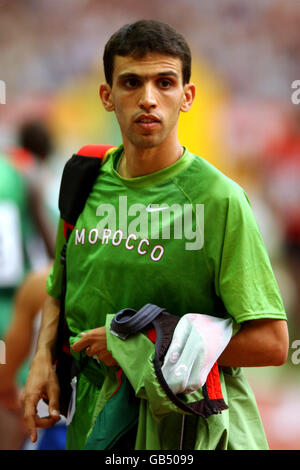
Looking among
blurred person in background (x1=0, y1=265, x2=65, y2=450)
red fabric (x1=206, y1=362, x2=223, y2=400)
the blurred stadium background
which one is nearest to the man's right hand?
red fabric (x1=206, y1=362, x2=223, y2=400)

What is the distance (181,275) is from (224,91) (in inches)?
68.2

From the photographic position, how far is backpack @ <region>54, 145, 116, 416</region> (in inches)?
71.0

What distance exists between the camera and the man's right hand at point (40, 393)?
1.76 meters

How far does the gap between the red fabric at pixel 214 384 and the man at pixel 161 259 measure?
5cm

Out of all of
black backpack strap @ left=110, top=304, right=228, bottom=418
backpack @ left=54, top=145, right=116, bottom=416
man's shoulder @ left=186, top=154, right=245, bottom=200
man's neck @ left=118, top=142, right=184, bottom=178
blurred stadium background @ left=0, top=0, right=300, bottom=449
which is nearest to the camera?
black backpack strap @ left=110, top=304, right=228, bottom=418

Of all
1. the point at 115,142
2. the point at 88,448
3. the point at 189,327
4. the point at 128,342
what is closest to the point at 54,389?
the point at 88,448

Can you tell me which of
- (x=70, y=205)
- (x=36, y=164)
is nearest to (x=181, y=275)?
(x=70, y=205)

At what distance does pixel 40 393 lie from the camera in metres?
1.79

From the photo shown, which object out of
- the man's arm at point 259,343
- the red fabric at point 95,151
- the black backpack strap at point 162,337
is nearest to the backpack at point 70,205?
the red fabric at point 95,151

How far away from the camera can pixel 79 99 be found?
313 cm

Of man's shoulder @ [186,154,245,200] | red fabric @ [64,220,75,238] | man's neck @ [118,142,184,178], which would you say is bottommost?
red fabric @ [64,220,75,238]

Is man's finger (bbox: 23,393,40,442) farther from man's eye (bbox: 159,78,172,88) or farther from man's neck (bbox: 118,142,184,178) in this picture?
man's eye (bbox: 159,78,172,88)

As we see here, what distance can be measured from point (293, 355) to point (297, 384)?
16 centimetres
